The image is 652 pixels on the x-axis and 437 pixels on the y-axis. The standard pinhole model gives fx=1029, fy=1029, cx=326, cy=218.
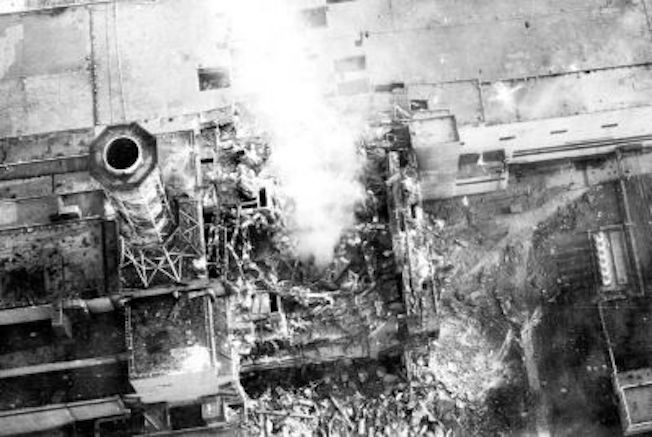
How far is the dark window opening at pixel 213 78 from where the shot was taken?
28.9m

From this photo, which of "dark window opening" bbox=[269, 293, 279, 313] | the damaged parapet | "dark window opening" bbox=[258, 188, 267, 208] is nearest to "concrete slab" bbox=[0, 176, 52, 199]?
"dark window opening" bbox=[258, 188, 267, 208]

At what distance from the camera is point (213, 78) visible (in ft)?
95.3

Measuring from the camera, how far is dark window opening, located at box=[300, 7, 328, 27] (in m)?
29.2

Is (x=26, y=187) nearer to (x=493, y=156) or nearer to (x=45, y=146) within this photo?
(x=45, y=146)

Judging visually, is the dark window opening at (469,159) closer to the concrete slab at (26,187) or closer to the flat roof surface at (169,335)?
the flat roof surface at (169,335)

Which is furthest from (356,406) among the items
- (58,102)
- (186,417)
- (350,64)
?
(58,102)

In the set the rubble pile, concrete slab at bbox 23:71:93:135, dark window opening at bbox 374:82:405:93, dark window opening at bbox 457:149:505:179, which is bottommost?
the rubble pile

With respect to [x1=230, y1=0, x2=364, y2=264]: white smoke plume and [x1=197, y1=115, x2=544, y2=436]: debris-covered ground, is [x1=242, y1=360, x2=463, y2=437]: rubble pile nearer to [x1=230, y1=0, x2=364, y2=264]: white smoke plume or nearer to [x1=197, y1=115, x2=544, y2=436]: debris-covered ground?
[x1=197, y1=115, x2=544, y2=436]: debris-covered ground

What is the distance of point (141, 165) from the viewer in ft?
63.7

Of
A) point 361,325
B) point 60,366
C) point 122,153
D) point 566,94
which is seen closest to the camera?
point 122,153

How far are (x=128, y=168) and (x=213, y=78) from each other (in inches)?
402

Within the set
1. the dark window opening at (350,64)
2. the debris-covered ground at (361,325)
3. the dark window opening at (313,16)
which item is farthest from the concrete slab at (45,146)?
the dark window opening at (350,64)

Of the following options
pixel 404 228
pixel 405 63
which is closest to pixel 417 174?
pixel 404 228

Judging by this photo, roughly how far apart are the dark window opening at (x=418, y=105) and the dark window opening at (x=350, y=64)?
1.95 m
